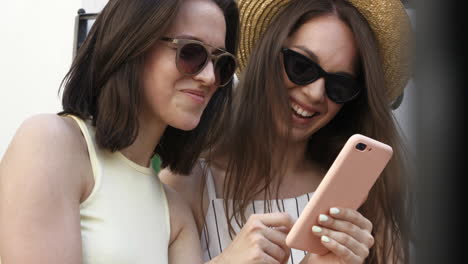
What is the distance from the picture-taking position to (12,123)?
13.7 feet

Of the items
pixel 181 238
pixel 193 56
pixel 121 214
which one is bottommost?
pixel 181 238

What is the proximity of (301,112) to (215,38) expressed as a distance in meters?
0.47

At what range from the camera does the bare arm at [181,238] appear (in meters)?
1.53

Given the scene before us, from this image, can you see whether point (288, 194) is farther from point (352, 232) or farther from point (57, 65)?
point (57, 65)

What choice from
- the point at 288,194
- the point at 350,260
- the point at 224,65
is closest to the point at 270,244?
the point at 350,260

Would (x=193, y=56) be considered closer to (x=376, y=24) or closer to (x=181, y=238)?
(x=181, y=238)

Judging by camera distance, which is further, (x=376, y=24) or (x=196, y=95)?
(x=376, y=24)

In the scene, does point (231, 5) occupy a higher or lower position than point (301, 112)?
higher

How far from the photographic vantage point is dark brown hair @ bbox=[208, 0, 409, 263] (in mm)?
1805

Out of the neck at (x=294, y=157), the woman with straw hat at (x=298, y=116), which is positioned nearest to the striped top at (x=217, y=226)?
the woman with straw hat at (x=298, y=116)

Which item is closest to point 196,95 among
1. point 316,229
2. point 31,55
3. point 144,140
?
point 144,140

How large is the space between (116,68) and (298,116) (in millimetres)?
681

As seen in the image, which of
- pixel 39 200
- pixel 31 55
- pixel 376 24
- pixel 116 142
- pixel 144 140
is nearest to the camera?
pixel 39 200

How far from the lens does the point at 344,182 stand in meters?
1.22
